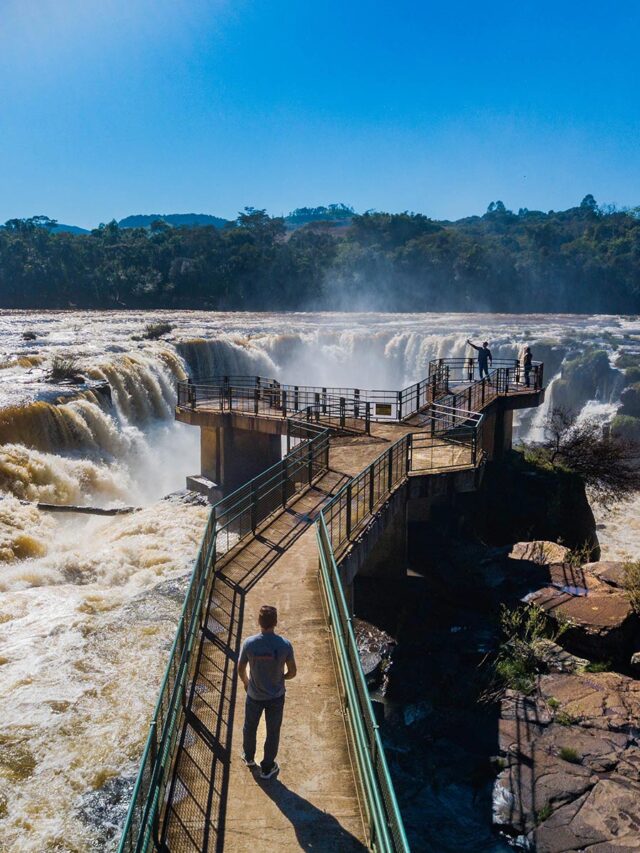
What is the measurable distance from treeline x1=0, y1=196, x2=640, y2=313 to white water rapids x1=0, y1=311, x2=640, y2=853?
51239mm

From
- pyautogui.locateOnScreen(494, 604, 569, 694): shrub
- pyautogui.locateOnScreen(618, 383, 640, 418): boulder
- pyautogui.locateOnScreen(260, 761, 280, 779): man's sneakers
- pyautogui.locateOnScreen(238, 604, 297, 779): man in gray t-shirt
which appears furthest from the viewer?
pyautogui.locateOnScreen(618, 383, 640, 418): boulder

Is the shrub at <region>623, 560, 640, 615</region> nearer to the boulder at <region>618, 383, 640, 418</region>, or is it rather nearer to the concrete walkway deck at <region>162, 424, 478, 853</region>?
the concrete walkway deck at <region>162, 424, 478, 853</region>

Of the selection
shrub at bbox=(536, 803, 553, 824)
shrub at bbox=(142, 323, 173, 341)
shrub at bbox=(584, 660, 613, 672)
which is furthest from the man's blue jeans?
shrub at bbox=(142, 323, 173, 341)

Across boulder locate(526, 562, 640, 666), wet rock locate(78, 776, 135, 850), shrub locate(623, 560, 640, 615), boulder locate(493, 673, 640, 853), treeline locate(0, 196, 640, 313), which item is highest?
treeline locate(0, 196, 640, 313)

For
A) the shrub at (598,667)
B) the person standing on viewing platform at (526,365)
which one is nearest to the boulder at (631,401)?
the person standing on viewing platform at (526,365)

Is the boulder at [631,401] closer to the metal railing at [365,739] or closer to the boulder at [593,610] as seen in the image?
the boulder at [593,610]

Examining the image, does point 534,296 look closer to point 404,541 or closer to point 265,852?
point 404,541

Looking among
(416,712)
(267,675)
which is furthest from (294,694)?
(416,712)

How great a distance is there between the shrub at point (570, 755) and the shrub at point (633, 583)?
365cm

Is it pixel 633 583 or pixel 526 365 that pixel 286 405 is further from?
pixel 633 583

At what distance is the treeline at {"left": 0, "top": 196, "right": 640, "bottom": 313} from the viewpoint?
87875 millimetres

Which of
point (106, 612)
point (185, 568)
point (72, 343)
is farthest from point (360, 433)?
point (72, 343)

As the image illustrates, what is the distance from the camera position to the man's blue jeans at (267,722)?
589cm

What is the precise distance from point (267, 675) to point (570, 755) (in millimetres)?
5217
